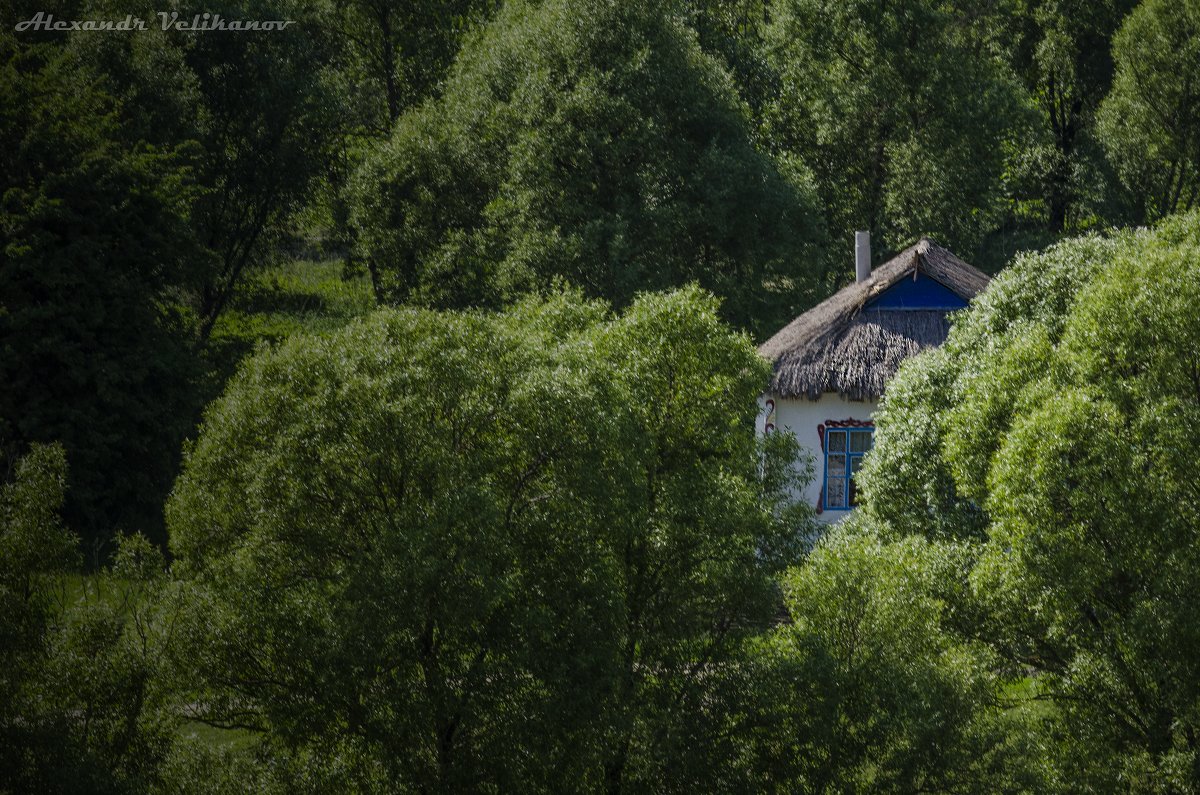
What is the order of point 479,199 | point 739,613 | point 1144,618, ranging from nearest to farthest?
point 1144,618 → point 739,613 → point 479,199

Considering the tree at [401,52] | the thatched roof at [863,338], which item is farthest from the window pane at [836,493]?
the tree at [401,52]

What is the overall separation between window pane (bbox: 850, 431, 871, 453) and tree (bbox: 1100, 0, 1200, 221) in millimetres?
18066

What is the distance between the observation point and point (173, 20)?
110 feet

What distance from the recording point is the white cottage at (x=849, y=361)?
25188 millimetres

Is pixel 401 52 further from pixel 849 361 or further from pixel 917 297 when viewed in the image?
pixel 849 361

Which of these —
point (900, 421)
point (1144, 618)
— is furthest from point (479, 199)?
point (1144, 618)

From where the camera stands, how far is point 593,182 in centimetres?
3250

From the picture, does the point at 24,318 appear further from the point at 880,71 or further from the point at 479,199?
the point at 880,71

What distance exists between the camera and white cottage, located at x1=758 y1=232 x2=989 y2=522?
25188mm

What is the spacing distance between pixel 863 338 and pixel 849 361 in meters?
0.72

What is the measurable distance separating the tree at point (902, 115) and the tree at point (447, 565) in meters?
24.3

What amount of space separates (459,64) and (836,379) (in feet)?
57.6

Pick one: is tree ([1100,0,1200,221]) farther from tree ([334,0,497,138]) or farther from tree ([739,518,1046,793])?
tree ([739,518,1046,793])

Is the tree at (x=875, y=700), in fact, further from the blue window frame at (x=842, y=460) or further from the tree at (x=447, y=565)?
the blue window frame at (x=842, y=460)
